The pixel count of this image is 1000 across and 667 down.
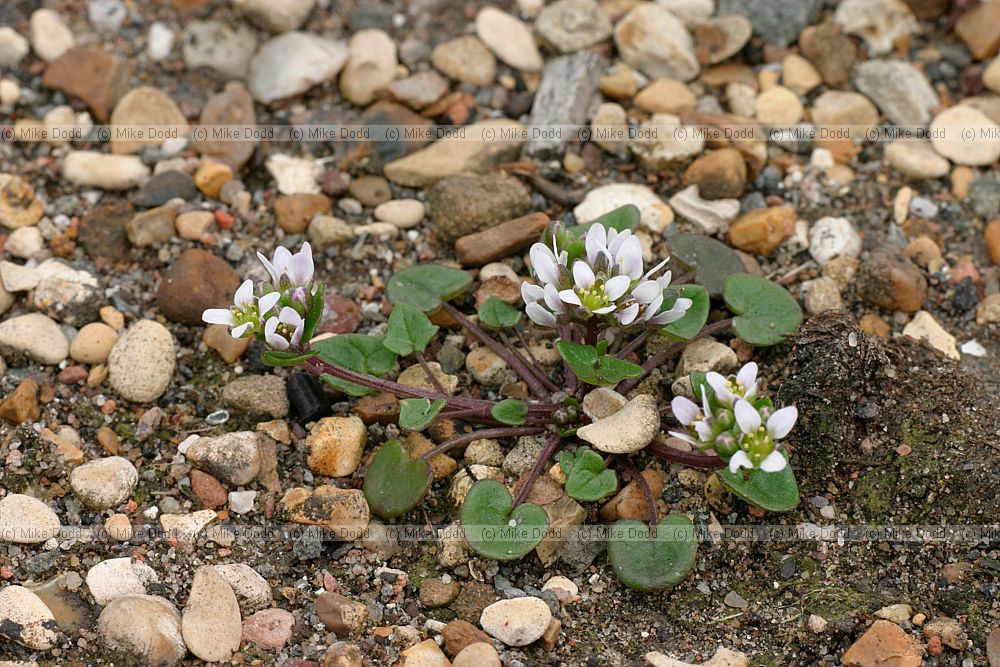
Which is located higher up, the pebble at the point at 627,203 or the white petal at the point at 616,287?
the white petal at the point at 616,287

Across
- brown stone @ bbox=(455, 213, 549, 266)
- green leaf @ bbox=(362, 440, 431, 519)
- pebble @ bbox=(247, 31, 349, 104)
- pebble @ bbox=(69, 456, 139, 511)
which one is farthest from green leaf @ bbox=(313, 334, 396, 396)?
pebble @ bbox=(247, 31, 349, 104)

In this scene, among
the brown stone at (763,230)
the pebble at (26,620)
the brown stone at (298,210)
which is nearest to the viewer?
the pebble at (26,620)

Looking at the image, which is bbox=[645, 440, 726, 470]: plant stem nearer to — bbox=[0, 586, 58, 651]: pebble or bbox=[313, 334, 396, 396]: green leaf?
bbox=[313, 334, 396, 396]: green leaf

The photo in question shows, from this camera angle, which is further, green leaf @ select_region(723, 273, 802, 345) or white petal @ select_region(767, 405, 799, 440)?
green leaf @ select_region(723, 273, 802, 345)

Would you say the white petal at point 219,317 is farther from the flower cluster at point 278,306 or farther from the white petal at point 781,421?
the white petal at point 781,421

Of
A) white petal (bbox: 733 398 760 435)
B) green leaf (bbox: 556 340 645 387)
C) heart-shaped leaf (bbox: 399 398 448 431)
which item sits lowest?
heart-shaped leaf (bbox: 399 398 448 431)

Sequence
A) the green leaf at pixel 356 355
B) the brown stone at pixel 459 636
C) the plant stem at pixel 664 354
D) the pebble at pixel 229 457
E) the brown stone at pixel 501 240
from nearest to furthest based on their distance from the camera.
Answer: the brown stone at pixel 459 636 → the pebble at pixel 229 457 → the green leaf at pixel 356 355 → the plant stem at pixel 664 354 → the brown stone at pixel 501 240

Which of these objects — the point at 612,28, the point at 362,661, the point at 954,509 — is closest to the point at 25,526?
the point at 362,661

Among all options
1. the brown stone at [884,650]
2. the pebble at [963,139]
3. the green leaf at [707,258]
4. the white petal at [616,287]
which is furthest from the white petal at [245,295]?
the pebble at [963,139]
